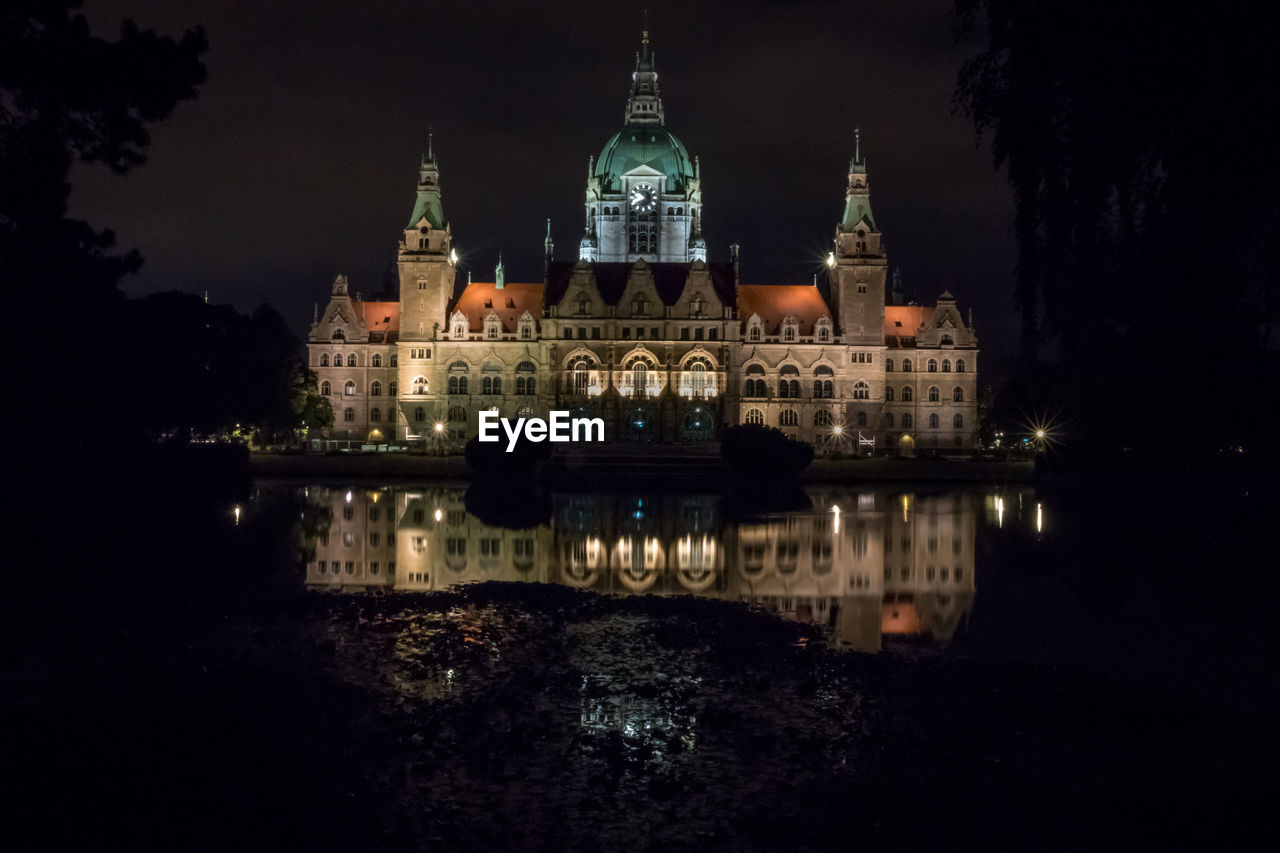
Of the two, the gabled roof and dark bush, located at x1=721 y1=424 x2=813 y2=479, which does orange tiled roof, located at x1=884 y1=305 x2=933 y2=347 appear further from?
dark bush, located at x1=721 y1=424 x2=813 y2=479

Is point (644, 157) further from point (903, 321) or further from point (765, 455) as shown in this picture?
point (765, 455)

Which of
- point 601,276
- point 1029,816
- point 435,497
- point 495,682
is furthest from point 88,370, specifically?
point 601,276

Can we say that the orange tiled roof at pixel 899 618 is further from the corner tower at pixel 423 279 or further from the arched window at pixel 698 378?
the corner tower at pixel 423 279

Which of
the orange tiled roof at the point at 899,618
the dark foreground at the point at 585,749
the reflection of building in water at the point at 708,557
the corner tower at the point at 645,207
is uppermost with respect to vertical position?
the corner tower at the point at 645,207

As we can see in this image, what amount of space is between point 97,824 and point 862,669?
8.01 metres

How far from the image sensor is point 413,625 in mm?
14234

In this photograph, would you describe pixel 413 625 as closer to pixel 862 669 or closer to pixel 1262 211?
pixel 862 669

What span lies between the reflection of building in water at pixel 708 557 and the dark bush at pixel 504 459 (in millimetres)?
16821

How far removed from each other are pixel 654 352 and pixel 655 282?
771 centimetres

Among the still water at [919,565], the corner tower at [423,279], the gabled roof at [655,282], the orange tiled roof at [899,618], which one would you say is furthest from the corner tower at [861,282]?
the orange tiled roof at [899,618]

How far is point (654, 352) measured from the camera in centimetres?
8681

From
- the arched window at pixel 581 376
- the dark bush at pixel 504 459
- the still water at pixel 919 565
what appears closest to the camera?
the still water at pixel 919 565

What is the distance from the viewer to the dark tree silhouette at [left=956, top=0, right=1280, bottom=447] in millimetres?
9227

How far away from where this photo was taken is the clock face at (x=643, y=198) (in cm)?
11181
